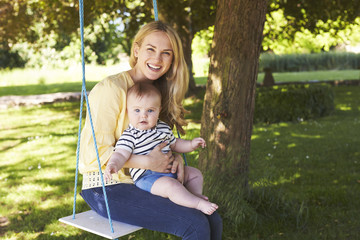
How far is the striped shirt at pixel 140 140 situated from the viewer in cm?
251

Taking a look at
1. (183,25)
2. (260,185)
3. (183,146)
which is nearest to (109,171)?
(183,146)

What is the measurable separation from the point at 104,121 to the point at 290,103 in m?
9.49

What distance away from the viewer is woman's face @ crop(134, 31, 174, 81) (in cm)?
272

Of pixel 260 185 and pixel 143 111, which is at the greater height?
pixel 143 111

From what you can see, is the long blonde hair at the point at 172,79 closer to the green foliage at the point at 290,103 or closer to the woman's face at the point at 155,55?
the woman's face at the point at 155,55

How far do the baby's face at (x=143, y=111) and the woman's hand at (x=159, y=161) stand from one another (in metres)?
0.15

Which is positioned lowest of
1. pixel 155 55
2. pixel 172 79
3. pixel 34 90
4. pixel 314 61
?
→ pixel 34 90

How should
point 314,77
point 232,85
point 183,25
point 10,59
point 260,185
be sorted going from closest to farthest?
1. point 232,85
2. point 260,185
3. point 183,25
4. point 314,77
5. point 10,59

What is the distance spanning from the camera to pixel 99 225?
251 cm

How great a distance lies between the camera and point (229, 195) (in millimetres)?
4359

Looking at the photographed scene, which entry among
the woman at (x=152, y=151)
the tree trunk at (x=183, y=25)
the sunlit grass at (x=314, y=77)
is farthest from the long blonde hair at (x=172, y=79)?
the sunlit grass at (x=314, y=77)

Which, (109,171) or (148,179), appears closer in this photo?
(109,171)

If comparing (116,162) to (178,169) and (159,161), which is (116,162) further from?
(178,169)

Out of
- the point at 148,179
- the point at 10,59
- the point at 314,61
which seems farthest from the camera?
the point at 314,61
